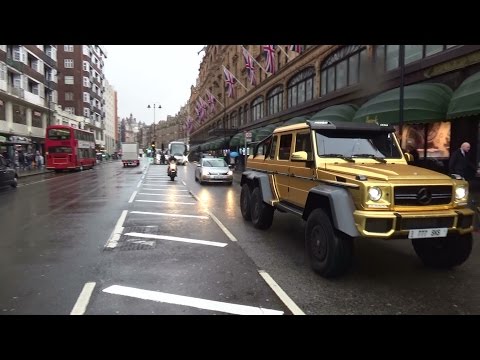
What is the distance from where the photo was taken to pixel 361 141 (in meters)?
6.81

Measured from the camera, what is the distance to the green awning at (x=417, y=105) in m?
12.8

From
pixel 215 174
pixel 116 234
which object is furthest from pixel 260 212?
pixel 215 174

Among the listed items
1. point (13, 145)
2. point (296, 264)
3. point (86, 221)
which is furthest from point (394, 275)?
point (13, 145)

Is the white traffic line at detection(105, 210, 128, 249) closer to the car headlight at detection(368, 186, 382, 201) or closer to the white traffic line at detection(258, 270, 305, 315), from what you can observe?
the white traffic line at detection(258, 270, 305, 315)

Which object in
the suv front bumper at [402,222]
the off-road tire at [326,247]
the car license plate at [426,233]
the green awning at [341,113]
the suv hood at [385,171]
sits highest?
the green awning at [341,113]

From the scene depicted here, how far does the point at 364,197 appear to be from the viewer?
5.05 metres

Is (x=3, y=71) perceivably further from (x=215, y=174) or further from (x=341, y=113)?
(x=341, y=113)

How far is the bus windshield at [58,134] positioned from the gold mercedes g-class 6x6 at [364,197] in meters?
30.3

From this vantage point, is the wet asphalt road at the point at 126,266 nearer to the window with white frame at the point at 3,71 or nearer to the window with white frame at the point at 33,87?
the window with white frame at the point at 3,71

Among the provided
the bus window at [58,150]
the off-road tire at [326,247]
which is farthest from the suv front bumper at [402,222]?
the bus window at [58,150]

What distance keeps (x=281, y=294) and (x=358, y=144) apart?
319cm

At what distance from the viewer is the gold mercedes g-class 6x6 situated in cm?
504
